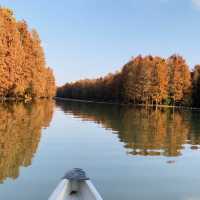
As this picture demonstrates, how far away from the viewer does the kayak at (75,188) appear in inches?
283

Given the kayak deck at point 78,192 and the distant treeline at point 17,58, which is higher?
the distant treeline at point 17,58

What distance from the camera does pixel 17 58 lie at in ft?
184

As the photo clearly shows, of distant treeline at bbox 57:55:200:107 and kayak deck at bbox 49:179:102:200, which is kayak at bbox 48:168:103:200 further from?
distant treeline at bbox 57:55:200:107

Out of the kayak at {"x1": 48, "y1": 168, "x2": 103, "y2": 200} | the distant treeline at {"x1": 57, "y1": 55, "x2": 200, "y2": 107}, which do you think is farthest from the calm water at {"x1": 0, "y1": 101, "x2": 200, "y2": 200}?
the distant treeline at {"x1": 57, "y1": 55, "x2": 200, "y2": 107}

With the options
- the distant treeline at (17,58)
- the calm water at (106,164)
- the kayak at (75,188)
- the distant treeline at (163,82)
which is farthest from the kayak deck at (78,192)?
the distant treeline at (163,82)

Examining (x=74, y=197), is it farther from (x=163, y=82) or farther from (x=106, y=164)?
(x=163, y=82)

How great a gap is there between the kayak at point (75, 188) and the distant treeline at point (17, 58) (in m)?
41.4

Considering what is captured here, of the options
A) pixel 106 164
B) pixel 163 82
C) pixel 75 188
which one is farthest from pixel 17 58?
pixel 75 188

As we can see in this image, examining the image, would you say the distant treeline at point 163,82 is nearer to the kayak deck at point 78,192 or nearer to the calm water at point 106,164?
the calm water at point 106,164

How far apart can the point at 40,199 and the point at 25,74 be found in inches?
2322

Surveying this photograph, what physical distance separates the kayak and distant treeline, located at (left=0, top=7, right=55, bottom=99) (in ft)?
136

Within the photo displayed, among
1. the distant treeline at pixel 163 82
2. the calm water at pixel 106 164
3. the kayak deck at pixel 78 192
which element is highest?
the distant treeline at pixel 163 82

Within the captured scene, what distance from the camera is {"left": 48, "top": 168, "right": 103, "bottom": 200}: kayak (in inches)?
283

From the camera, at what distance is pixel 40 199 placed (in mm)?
7891
